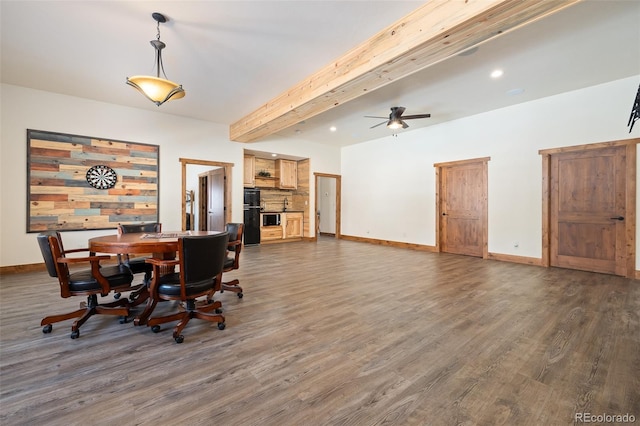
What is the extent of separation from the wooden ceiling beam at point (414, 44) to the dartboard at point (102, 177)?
3647 millimetres

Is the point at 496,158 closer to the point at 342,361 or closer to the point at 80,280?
the point at 342,361

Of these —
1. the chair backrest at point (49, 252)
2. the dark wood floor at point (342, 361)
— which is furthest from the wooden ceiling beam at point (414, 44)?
the chair backrest at point (49, 252)

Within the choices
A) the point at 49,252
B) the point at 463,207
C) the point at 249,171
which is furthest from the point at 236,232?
the point at 463,207

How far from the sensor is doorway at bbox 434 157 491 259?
579cm

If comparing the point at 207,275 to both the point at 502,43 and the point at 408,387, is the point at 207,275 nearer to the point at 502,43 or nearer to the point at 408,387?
the point at 408,387

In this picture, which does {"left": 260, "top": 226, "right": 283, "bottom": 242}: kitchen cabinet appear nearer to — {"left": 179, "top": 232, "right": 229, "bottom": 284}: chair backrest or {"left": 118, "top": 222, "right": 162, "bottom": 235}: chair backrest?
{"left": 118, "top": 222, "right": 162, "bottom": 235}: chair backrest

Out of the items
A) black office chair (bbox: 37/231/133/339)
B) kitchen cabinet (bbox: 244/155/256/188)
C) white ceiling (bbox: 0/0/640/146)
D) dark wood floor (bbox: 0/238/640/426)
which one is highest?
white ceiling (bbox: 0/0/640/146)

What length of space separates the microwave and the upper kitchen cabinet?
37.6 inches

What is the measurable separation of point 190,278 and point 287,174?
632 cm

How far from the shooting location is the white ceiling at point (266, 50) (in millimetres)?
2676

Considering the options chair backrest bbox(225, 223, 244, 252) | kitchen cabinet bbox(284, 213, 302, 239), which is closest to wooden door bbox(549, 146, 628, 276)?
chair backrest bbox(225, 223, 244, 252)

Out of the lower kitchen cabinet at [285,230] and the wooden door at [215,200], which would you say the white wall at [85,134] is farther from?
the lower kitchen cabinet at [285,230]

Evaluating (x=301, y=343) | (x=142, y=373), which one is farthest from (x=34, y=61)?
(x=301, y=343)

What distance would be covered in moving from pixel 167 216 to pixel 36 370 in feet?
14.0
